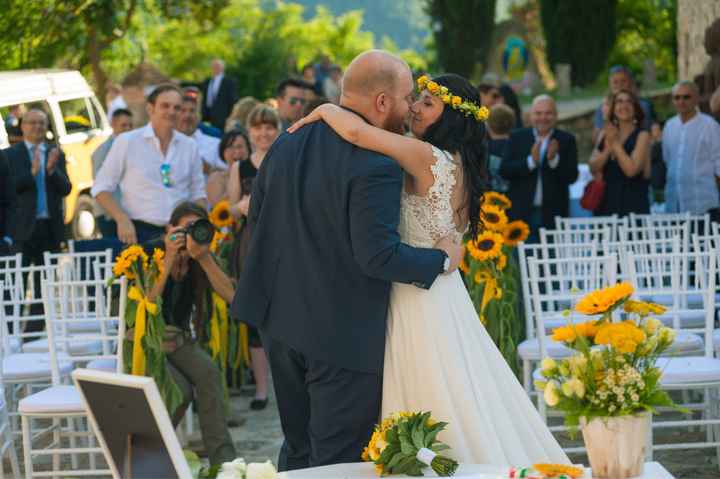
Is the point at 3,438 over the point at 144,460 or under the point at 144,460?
under

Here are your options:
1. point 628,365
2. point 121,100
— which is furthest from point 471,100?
point 121,100

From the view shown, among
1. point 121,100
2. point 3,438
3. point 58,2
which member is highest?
point 58,2

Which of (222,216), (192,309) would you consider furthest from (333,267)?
(222,216)

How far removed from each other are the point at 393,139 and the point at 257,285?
714 millimetres

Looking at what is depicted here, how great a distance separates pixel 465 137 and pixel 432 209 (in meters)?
0.31

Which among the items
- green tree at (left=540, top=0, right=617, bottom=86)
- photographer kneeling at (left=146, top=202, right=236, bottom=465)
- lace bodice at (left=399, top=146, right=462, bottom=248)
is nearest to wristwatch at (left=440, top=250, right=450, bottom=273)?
lace bodice at (left=399, top=146, right=462, bottom=248)

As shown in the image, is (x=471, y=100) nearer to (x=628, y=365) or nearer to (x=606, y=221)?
(x=628, y=365)

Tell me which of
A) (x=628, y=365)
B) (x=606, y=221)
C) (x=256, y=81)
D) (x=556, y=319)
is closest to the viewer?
(x=628, y=365)

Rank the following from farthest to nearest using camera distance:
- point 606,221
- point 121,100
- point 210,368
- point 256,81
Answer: point 256,81 → point 121,100 → point 606,221 → point 210,368

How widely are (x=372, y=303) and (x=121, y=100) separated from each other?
1420cm

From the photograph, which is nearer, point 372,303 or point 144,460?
point 144,460

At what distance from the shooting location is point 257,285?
4.88 meters

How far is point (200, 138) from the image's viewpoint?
38.4 ft

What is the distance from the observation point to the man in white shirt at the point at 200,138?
11055 mm
